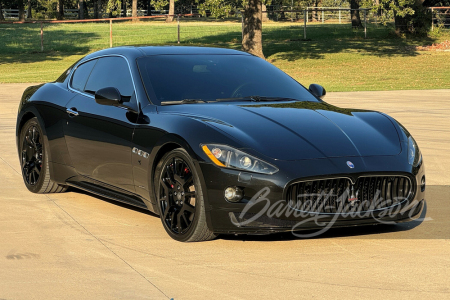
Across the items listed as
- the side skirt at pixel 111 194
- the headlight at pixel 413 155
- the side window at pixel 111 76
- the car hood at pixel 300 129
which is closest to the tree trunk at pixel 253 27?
the side window at pixel 111 76

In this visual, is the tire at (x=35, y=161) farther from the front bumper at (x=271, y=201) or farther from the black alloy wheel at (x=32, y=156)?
the front bumper at (x=271, y=201)

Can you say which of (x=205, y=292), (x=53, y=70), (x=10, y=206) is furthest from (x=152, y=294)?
(x=53, y=70)

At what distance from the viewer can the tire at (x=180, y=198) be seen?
568cm

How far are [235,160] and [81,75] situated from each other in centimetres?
288

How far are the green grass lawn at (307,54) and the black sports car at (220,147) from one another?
17.8 meters

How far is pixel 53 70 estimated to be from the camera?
1318 inches

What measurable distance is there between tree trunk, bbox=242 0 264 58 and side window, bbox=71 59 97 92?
25811 millimetres

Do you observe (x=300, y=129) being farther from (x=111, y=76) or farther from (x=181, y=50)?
(x=111, y=76)

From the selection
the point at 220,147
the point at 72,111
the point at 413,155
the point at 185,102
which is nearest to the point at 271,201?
the point at 220,147

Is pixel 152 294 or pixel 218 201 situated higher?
pixel 218 201

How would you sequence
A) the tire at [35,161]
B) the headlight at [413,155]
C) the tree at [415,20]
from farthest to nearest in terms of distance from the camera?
the tree at [415,20], the tire at [35,161], the headlight at [413,155]

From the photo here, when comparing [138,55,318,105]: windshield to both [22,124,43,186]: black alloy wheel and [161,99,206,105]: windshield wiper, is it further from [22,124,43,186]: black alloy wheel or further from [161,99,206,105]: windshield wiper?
[22,124,43,186]: black alloy wheel

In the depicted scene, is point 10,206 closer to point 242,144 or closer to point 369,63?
point 242,144

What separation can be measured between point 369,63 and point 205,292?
99.5ft
